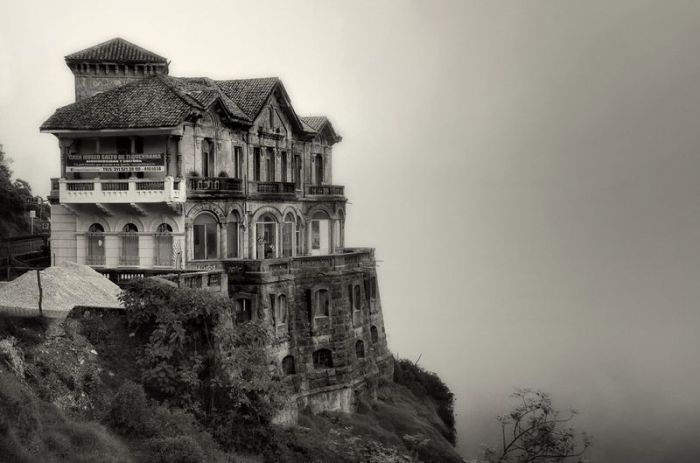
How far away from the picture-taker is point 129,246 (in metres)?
45.9

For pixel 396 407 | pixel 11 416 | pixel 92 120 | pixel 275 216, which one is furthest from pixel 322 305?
pixel 11 416

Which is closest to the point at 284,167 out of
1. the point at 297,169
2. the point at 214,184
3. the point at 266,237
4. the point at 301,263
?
the point at 297,169

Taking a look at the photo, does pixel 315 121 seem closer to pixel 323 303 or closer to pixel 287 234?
pixel 287 234

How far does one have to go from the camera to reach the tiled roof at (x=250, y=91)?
51.1m

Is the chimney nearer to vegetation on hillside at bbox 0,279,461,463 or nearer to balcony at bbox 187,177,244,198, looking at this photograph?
balcony at bbox 187,177,244,198

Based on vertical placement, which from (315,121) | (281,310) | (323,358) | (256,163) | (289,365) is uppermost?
(315,121)

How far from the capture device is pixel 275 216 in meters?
51.7

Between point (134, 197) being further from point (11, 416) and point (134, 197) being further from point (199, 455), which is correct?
point (11, 416)

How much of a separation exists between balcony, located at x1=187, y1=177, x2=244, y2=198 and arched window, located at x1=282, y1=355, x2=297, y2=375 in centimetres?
886

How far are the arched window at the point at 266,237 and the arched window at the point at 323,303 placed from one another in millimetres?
3631

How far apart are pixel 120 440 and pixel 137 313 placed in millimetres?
5871

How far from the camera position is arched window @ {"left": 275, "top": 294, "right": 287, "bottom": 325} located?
46.9 meters

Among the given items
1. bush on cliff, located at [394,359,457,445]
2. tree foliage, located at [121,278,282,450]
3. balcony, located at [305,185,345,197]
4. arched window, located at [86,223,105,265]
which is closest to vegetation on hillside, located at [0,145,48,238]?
arched window, located at [86,223,105,265]

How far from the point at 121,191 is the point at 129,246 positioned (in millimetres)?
3095
